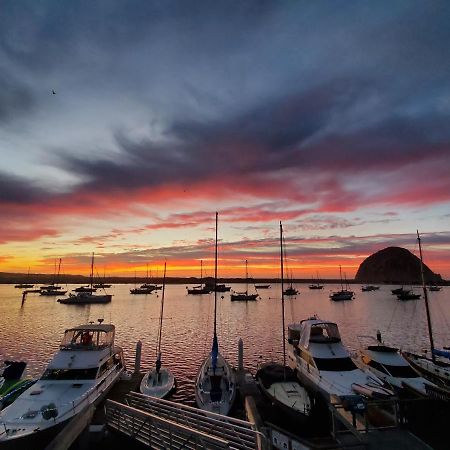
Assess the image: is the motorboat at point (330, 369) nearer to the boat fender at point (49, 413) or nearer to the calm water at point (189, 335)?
the calm water at point (189, 335)

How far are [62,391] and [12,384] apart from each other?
687cm

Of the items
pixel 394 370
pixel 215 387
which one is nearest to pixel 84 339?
pixel 215 387

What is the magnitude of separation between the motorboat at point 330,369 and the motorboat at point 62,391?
1386cm

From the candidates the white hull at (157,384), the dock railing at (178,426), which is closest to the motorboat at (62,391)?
the white hull at (157,384)

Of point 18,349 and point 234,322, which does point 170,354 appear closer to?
point 18,349

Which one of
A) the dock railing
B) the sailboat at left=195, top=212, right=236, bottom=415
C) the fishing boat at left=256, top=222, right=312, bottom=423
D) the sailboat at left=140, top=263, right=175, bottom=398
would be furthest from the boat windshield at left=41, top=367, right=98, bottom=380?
the fishing boat at left=256, top=222, right=312, bottom=423

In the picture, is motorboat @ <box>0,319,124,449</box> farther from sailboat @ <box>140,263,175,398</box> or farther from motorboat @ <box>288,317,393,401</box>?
motorboat @ <box>288,317,393,401</box>

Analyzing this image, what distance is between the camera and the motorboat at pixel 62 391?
46.7 feet

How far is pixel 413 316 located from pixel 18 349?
81560mm

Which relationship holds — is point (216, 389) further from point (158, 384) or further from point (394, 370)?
point (394, 370)

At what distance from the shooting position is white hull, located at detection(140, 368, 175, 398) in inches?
888

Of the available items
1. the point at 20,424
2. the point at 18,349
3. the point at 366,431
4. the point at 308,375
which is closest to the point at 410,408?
the point at 366,431

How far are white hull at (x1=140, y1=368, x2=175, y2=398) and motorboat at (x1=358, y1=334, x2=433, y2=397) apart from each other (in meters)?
15.4

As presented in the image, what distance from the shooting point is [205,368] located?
956 inches
